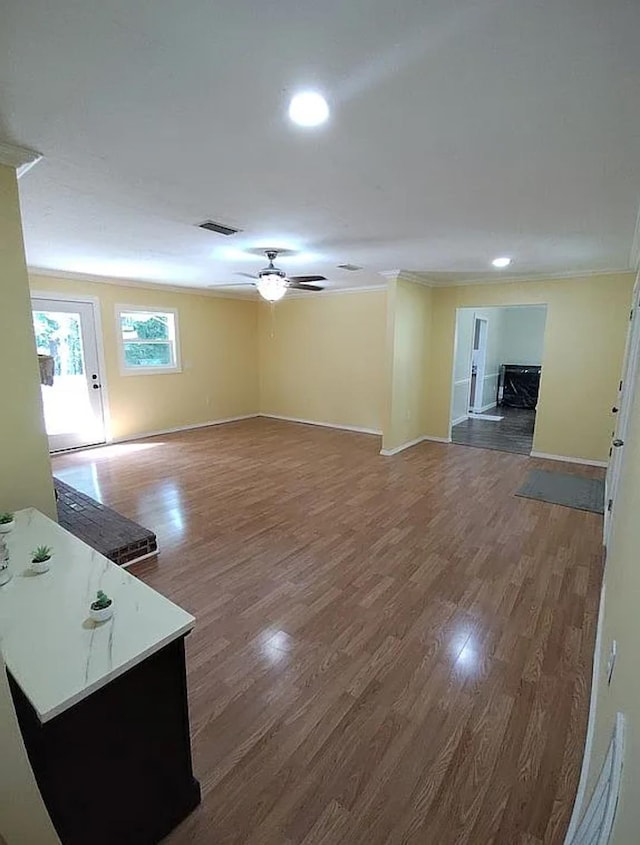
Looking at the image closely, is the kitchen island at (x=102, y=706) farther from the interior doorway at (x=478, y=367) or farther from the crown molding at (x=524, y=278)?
the interior doorway at (x=478, y=367)

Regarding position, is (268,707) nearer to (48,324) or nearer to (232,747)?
(232,747)

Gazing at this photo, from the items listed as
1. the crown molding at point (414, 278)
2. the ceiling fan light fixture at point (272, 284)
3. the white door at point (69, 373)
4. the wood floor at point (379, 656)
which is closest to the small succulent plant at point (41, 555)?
the wood floor at point (379, 656)

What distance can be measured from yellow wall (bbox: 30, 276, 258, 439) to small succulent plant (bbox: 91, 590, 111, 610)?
5.18m

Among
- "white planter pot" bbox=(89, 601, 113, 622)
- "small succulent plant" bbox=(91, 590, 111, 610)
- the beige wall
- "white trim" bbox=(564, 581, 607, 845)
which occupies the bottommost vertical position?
"white trim" bbox=(564, 581, 607, 845)

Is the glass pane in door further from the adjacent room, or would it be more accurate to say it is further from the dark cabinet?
the dark cabinet

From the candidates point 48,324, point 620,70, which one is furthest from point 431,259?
point 48,324

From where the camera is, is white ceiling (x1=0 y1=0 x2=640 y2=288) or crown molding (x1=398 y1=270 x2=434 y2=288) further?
crown molding (x1=398 y1=270 x2=434 y2=288)

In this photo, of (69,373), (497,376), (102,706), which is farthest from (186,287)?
(497,376)

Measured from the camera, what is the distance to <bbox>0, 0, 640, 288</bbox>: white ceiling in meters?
1.13

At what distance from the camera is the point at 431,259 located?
14.2ft

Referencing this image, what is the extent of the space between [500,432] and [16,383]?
6.74 meters

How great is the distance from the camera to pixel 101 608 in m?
1.36

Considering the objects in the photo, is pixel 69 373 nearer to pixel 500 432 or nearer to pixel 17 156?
pixel 17 156

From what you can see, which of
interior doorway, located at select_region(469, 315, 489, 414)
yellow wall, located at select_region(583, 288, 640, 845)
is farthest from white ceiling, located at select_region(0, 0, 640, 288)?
interior doorway, located at select_region(469, 315, 489, 414)
